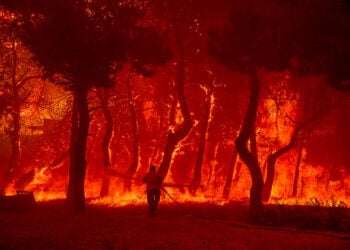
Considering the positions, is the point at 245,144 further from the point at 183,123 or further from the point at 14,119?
the point at 14,119

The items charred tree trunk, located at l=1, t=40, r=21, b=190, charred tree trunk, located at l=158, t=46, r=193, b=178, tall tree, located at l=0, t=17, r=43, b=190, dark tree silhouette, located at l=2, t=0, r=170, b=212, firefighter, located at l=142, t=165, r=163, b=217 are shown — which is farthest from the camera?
charred tree trunk, located at l=1, t=40, r=21, b=190

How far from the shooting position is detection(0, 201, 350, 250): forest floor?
1284 centimetres

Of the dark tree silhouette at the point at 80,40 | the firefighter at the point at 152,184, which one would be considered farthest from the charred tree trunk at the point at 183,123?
the firefighter at the point at 152,184

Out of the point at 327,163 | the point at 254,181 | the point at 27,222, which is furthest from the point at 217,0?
the point at 327,163

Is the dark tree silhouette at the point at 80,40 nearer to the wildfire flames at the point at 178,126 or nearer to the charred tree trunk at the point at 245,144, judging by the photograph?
the wildfire flames at the point at 178,126

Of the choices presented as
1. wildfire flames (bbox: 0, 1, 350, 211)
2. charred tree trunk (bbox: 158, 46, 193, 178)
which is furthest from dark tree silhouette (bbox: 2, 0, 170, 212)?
charred tree trunk (bbox: 158, 46, 193, 178)

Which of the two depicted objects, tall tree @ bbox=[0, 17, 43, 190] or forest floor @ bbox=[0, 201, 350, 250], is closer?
forest floor @ bbox=[0, 201, 350, 250]

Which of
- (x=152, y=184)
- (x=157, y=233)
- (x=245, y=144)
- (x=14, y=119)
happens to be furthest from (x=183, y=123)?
(x=157, y=233)

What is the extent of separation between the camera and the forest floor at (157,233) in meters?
12.8

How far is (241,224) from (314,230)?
2.67 meters

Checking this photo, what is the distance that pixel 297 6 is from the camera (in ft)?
58.3

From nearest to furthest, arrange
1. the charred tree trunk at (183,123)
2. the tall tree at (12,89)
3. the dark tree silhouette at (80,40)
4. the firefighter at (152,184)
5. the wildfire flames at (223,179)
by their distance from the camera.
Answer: the dark tree silhouette at (80,40) < the firefighter at (152,184) < the charred tree trunk at (183,123) < the tall tree at (12,89) < the wildfire flames at (223,179)

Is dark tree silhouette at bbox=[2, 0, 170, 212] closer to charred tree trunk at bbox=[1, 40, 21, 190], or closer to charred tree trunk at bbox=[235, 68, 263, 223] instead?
charred tree trunk at bbox=[235, 68, 263, 223]

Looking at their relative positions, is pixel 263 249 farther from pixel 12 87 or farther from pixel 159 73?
pixel 12 87
